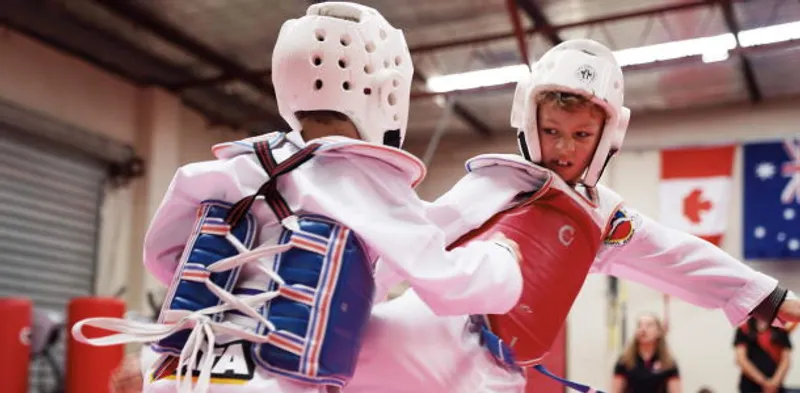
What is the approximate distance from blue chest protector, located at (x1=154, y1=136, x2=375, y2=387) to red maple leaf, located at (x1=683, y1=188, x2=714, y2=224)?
9394 mm

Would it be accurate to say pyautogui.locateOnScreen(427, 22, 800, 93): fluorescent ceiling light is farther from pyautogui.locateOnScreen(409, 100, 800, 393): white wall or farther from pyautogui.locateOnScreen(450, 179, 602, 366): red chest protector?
pyautogui.locateOnScreen(450, 179, 602, 366): red chest protector

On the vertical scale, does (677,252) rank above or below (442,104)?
below

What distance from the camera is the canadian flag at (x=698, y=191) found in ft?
34.3

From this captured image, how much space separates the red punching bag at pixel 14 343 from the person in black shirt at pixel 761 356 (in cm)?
588

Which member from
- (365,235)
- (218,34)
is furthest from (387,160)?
(218,34)

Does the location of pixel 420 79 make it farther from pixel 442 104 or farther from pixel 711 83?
pixel 711 83

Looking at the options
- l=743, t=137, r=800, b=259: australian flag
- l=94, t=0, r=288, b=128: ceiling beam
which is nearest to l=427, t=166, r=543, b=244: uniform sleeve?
l=94, t=0, r=288, b=128: ceiling beam

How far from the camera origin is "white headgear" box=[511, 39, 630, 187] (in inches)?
91.0

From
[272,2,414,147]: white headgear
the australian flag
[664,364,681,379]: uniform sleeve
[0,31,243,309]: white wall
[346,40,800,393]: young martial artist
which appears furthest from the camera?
the australian flag

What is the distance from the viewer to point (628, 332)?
10961 millimetres

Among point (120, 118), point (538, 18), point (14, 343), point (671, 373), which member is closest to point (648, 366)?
point (671, 373)

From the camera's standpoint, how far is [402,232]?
1.69m

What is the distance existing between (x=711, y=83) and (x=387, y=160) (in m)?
10.0

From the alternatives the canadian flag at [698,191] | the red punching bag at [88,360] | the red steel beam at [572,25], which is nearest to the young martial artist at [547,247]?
the red punching bag at [88,360]
